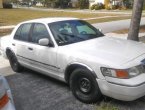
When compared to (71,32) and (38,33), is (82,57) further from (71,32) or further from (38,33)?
(38,33)

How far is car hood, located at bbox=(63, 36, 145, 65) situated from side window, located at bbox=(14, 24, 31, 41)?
62.7 inches

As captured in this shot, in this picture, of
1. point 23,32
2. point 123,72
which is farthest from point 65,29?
point 123,72

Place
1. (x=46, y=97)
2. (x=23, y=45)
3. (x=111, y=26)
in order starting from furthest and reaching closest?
(x=111, y=26)
(x=23, y=45)
(x=46, y=97)

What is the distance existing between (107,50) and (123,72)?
2.57 feet

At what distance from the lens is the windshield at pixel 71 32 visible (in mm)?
6069

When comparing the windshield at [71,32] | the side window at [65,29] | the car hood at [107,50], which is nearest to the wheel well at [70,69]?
the car hood at [107,50]

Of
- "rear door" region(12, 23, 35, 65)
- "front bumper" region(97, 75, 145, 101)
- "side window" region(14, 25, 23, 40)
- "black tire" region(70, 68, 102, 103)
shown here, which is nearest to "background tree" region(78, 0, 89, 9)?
"side window" region(14, 25, 23, 40)

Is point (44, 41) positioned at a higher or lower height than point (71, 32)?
lower

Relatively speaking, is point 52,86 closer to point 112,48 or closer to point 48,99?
point 48,99

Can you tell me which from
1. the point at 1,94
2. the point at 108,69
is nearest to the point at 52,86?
the point at 108,69

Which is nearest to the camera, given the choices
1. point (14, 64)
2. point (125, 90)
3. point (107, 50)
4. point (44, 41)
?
point (125, 90)

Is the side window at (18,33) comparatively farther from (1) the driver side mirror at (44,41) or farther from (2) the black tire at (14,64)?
(1) the driver side mirror at (44,41)

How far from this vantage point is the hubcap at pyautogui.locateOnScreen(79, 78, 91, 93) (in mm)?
5226

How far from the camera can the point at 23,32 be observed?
7.26 m
